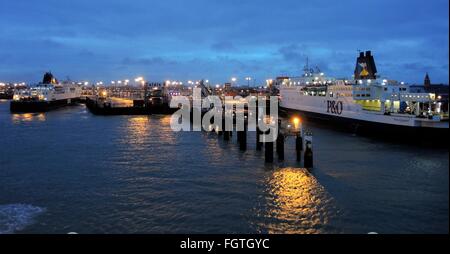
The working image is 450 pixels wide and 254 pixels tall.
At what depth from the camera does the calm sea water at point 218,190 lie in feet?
41.9

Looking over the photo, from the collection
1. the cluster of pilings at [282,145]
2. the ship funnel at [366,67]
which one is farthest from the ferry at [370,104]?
the cluster of pilings at [282,145]

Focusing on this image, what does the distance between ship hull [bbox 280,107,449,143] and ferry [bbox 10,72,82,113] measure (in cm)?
5057

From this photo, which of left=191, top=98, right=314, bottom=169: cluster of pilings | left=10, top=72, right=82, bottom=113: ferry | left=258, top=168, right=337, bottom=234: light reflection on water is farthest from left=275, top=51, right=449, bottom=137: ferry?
left=10, top=72, right=82, bottom=113: ferry

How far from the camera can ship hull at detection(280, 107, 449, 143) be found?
30.2 meters

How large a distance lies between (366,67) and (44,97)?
215 feet

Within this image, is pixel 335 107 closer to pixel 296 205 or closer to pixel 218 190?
pixel 218 190

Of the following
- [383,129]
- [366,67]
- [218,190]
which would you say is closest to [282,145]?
[218,190]

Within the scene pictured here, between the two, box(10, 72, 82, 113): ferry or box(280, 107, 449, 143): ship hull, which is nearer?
box(280, 107, 449, 143): ship hull

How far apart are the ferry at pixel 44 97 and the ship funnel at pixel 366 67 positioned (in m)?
52.9

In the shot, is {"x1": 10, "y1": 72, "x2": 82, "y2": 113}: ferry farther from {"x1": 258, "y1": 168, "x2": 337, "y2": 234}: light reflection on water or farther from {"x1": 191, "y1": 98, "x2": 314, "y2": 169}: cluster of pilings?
{"x1": 258, "y1": 168, "x2": 337, "y2": 234}: light reflection on water

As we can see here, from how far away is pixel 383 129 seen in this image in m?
34.8

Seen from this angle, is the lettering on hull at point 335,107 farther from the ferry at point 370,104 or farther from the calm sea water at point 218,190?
the calm sea water at point 218,190
